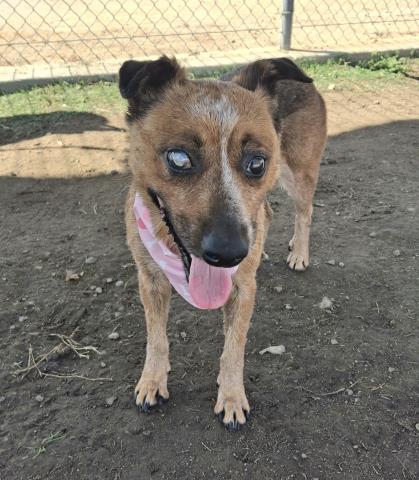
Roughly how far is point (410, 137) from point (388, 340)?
135 inches

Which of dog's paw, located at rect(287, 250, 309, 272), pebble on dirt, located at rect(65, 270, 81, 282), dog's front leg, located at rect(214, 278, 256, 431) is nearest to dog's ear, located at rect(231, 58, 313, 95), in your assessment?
dog's front leg, located at rect(214, 278, 256, 431)

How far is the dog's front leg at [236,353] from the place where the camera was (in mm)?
2680

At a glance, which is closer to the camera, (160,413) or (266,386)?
(160,413)

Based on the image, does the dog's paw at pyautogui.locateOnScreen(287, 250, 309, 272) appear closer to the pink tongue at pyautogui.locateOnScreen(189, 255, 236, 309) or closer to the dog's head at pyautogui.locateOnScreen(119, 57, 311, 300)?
the dog's head at pyautogui.locateOnScreen(119, 57, 311, 300)

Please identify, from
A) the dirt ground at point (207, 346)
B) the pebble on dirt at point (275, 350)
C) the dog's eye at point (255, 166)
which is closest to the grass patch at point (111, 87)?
the dirt ground at point (207, 346)

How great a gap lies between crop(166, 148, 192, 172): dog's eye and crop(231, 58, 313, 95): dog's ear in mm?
797

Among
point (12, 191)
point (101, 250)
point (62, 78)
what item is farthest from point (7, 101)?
point (101, 250)

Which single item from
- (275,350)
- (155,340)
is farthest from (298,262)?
(155,340)

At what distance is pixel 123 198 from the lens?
4676 millimetres

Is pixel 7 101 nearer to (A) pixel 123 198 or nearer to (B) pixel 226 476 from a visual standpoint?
(A) pixel 123 198

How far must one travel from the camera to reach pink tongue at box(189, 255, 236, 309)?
2.38 metres

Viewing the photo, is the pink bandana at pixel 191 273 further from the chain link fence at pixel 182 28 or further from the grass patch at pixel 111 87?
the chain link fence at pixel 182 28

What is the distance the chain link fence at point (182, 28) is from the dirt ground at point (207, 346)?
3.70 m

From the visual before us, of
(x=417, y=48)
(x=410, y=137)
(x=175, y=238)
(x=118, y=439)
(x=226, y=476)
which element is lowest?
(x=417, y=48)
